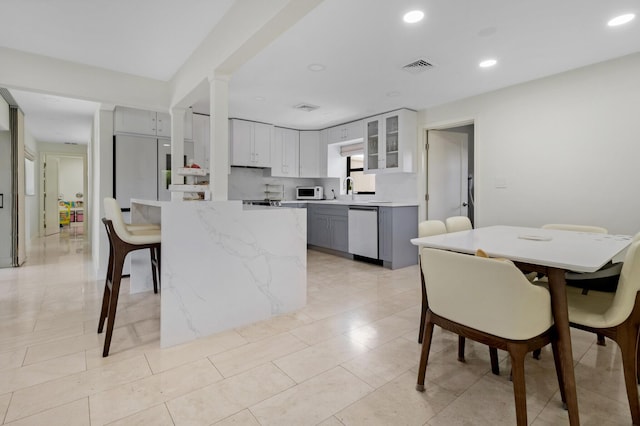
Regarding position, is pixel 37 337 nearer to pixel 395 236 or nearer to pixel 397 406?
pixel 397 406

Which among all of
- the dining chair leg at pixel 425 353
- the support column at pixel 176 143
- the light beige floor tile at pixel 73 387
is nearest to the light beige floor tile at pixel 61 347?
the light beige floor tile at pixel 73 387

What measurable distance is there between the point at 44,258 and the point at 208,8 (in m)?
5.06

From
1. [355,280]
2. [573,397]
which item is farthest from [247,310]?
[573,397]

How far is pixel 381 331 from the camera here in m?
2.37

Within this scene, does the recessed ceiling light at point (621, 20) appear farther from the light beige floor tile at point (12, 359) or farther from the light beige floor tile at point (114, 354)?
the light beige floor tile at point (12, 359)

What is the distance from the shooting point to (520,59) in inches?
117

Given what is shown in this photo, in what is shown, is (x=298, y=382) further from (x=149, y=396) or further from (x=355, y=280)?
(x=355, y=280)

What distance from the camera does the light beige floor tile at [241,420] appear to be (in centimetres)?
A: 140

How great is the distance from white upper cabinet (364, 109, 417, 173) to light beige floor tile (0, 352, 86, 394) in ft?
13.4

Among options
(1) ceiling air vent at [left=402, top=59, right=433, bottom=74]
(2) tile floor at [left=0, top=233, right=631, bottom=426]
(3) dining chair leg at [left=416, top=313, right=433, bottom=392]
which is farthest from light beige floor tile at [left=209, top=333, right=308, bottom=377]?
(1) ceiling air vent at [left=402, top=59, right=433, bottom=74]

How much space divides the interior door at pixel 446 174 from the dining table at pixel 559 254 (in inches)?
101

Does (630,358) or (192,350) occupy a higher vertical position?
(630,358)

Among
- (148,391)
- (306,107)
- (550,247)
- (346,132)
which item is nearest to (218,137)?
(148,391)

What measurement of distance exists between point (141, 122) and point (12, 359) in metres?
→ 2.97
